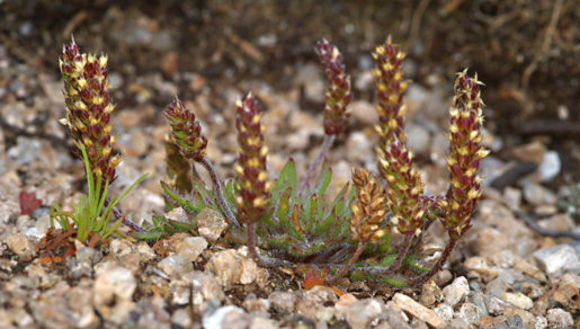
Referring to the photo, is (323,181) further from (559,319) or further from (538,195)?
(538,195)

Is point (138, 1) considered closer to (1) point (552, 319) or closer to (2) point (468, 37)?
(2) point (468, 37)

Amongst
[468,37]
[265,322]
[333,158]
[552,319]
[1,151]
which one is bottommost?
[265,322]

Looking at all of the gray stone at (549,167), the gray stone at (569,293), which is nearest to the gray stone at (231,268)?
the gray stone at (569,293)

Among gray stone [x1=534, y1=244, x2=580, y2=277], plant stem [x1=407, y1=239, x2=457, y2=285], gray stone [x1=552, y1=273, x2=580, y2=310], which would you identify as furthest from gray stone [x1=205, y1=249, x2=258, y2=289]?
gray stone [x1=534, y1=244, x2=580, y2=277]

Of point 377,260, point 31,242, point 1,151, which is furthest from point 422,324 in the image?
point 1,151

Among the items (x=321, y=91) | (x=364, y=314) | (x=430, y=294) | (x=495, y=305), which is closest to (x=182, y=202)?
(x=364, y=314)

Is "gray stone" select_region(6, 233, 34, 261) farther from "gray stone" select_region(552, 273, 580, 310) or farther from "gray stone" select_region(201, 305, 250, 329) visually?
"gray stone" select_region(552, 273, 580, 310)

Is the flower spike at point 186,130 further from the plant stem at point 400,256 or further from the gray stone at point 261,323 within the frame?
the plant stem at point 400,256
